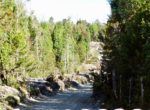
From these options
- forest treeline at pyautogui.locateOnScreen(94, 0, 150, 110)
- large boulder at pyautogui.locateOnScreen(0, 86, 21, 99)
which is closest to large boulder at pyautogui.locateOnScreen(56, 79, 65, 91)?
large boulder at pyautogui.locateOnScreen(0, 86, 21, 99)

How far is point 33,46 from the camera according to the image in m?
109

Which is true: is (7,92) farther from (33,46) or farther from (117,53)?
(33,46)

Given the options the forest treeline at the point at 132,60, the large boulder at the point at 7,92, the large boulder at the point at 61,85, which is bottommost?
the large boulder at the point at 61,85

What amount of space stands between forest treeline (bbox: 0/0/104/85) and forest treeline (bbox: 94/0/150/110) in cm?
1012

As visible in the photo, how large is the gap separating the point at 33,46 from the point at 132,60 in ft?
250

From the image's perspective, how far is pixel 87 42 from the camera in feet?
503

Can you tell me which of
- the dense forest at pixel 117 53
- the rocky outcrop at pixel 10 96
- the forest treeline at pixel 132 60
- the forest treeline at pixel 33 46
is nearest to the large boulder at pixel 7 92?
the rocky outcrop at pixel 10 96

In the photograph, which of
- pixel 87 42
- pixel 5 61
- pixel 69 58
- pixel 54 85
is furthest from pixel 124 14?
pixel 87 42

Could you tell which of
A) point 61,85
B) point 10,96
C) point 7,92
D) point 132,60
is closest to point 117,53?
point 132,60

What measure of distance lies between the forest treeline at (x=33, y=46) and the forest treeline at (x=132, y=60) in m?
10.1

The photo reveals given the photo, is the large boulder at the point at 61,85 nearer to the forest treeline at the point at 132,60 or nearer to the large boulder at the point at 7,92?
the large boulder at the point at 7,92

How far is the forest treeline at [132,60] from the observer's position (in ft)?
106

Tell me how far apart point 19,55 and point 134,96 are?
21.5 meters

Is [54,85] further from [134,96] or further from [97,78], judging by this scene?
[134,96]
